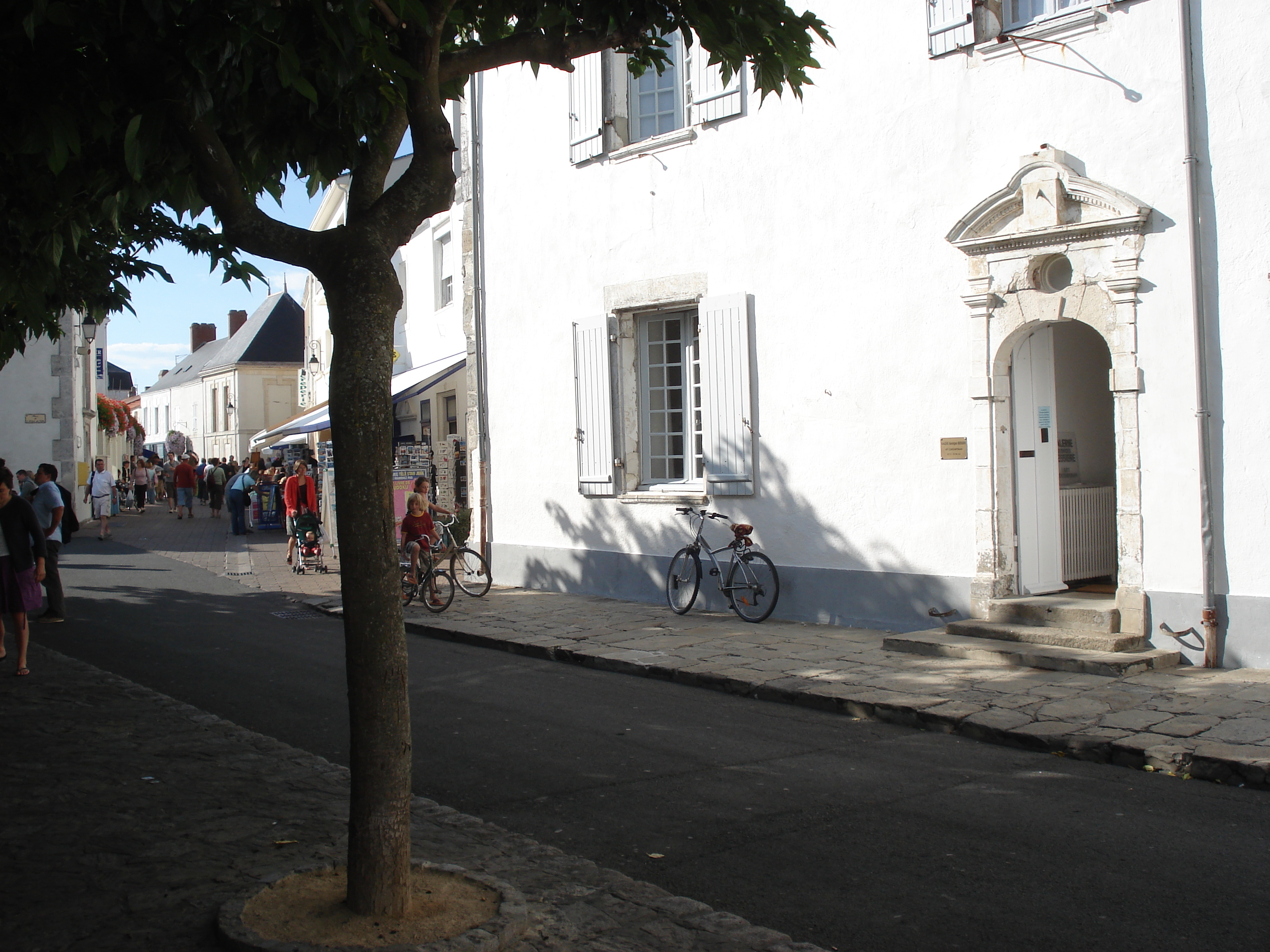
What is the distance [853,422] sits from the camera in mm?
10352

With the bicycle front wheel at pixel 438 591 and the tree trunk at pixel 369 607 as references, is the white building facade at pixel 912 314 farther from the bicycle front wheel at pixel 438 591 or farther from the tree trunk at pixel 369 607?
the tree trunk at pixel 369 607

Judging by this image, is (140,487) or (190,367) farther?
(190,367)

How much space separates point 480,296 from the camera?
14641mm

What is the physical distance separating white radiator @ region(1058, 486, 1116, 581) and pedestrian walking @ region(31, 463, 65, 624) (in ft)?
31.5

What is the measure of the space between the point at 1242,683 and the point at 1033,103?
464 cm

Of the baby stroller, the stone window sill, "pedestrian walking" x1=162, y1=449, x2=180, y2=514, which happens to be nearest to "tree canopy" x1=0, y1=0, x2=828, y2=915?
the stone window sill

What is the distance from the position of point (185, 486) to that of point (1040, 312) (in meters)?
28.2

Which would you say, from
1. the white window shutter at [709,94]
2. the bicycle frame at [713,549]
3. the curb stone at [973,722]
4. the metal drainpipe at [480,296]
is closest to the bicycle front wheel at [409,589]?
the metal drainpipe at [480,296]

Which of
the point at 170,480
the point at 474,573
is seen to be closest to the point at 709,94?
the point at 474,573

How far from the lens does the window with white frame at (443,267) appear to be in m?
20.4

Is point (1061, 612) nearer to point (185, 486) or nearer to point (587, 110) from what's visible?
point (587, 110)

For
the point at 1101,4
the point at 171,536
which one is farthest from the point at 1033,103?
the point at 171,536

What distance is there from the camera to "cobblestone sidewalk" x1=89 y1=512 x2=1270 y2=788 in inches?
242

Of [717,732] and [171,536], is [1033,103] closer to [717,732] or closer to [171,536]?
[717,732]
